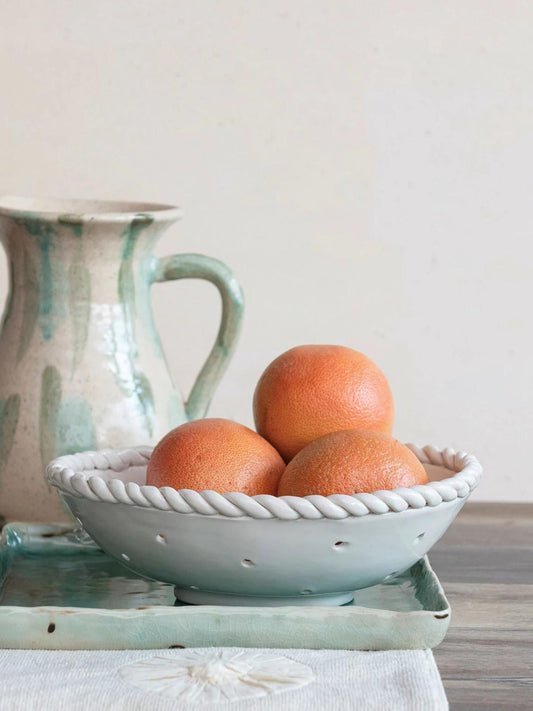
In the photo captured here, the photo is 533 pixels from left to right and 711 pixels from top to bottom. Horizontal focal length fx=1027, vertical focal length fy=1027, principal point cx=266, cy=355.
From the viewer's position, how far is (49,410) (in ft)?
2.37

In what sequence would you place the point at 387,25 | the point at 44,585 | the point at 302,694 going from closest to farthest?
the point at 302,694, the point at 44,585, the point at 387,25

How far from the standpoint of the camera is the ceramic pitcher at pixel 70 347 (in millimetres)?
718

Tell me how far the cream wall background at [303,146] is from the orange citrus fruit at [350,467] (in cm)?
94

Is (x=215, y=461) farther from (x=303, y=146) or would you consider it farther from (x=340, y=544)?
(x=303, y=146)

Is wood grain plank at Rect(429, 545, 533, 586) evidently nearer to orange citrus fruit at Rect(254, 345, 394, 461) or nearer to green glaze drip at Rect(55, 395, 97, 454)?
orange citrus fruit at Rect(254, 345, 394, 461)

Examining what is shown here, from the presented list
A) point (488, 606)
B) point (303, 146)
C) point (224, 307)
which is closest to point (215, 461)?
point (488, 606)

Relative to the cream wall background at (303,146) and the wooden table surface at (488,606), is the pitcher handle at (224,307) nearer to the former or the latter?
the wooden table surface at (488,606)

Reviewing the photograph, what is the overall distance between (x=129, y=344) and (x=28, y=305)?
8 centimetres

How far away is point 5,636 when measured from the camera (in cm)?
50

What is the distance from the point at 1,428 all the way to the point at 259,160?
0.80 meters

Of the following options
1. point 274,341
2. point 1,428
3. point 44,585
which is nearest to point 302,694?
point 44,585

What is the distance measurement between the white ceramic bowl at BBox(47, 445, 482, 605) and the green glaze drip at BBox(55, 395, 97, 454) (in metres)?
0.15

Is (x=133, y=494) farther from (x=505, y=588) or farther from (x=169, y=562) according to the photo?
(x=505, y=588)

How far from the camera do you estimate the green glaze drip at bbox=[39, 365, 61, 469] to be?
0.72 metres
